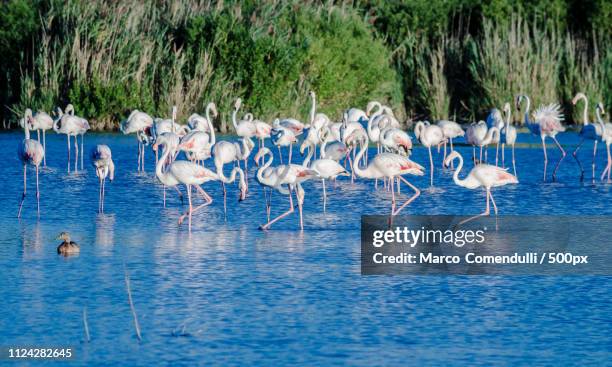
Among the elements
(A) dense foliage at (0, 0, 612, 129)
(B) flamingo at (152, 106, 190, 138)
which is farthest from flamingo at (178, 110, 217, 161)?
(A) dense foliage at (0, 0, 612, 129)

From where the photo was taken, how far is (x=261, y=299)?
8297 millimetres

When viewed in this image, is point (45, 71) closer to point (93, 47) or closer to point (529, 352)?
point (93, 47)

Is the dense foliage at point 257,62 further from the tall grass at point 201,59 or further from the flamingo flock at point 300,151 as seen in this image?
the flamingo flock at point 300,151

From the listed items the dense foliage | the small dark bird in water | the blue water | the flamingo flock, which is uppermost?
the dense foliage

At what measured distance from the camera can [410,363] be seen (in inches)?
263

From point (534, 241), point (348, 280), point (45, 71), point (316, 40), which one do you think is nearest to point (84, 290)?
point (348, 280)

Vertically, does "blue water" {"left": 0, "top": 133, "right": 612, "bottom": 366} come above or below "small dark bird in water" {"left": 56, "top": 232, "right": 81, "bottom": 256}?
below

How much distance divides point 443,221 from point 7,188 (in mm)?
5544

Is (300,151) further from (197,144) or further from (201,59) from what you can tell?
(201,59)

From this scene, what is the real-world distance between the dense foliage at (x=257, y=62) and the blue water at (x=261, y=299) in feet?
34.3

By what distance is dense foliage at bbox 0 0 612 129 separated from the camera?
76.1 feet

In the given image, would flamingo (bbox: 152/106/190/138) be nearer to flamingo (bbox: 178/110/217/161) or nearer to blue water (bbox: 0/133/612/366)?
flamingo (bbox: 178/110/217/161)

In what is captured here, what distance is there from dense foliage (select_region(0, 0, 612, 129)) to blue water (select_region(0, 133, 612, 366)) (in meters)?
10.4

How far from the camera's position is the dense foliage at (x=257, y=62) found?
23203mm
